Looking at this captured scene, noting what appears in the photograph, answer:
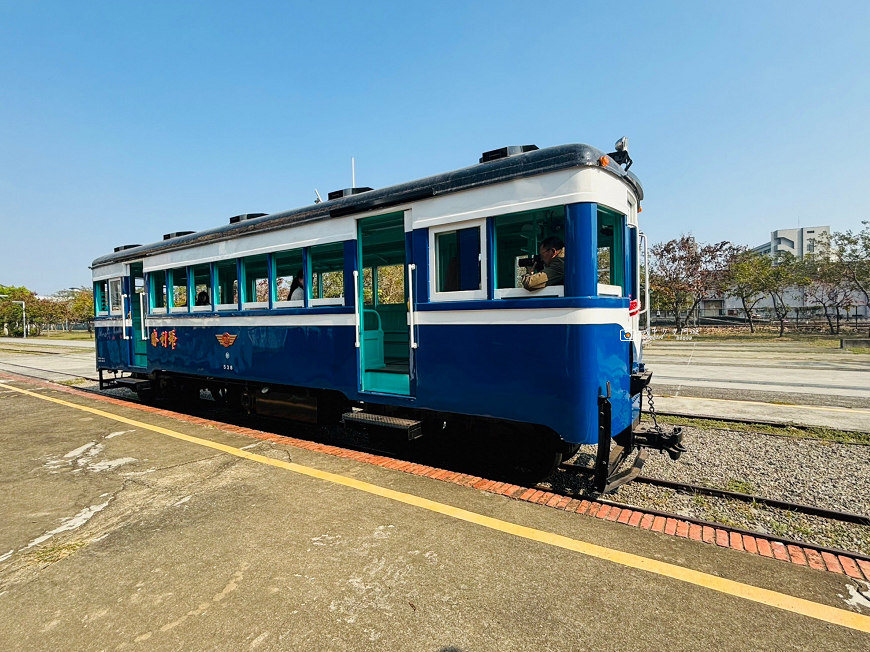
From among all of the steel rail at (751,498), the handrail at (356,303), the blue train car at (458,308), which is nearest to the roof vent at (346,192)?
the blue train car at (458,308)

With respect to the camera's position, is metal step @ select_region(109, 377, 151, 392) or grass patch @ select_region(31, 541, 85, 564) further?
metal step @ select_region(109, 377, 151, 392)

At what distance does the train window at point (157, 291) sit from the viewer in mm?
8303

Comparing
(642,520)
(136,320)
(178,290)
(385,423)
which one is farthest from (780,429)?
(136,320)

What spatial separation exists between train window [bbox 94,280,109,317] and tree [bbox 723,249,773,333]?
111 feet

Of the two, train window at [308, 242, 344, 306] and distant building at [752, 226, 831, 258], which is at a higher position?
distant building at [752, 226, 831, 258]

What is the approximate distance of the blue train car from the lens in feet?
12.7

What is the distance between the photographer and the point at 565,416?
3.87m

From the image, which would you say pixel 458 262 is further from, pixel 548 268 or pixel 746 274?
pixel 746 274

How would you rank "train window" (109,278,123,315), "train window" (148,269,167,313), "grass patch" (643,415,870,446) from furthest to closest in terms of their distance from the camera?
"train window" (109,278,123,315) → "train window" (148,269,167,313) → "grass patch" (643,415,870,446)

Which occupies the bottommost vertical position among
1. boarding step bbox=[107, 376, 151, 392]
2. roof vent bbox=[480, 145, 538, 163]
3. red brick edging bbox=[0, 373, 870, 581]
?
red brick edging bbox=[0, 373, 870, 581]

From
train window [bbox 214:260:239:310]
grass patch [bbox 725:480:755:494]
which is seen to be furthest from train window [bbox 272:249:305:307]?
grass patch [bbox 725:480:755:494]

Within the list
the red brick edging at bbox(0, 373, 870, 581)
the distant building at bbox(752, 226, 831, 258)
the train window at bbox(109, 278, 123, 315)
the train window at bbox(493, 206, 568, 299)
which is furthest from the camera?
the distant building at bbox(752, 226, 831, 258)

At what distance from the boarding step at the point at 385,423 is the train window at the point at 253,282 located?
2.34 meters

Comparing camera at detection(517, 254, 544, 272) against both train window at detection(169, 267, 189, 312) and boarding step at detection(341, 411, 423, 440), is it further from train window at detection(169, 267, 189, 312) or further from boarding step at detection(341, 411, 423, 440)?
train window at detection(169, 267, 189, 312)
